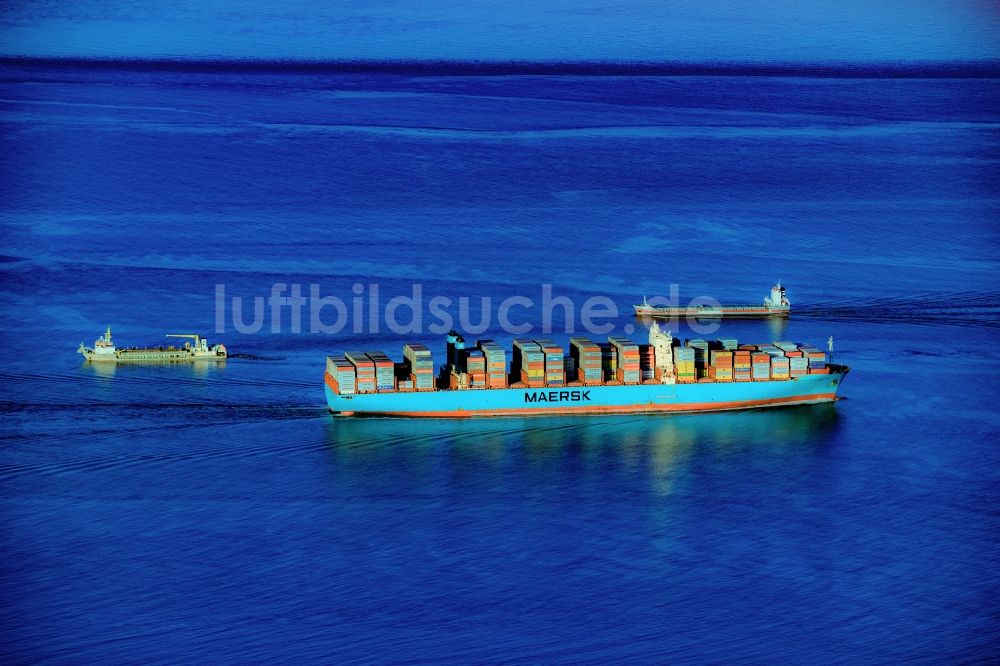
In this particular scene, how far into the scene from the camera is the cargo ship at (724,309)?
92750mm

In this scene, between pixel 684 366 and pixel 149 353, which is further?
pixel 149 353

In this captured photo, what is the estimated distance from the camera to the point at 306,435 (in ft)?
236

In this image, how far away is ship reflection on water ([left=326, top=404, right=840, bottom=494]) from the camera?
221 feet

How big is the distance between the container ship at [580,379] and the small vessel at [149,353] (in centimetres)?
729

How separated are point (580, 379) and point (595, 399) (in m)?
1.40

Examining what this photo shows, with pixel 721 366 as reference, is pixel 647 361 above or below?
above

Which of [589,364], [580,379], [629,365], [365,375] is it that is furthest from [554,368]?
[365,375]

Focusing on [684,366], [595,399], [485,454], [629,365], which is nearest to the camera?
[485,454]

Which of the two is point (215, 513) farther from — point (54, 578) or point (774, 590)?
point (774, 590)

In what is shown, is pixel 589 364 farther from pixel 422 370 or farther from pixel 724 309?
pixel 724 309

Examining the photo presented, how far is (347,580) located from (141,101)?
150 metres

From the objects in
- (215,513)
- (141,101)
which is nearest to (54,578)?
(215,513)

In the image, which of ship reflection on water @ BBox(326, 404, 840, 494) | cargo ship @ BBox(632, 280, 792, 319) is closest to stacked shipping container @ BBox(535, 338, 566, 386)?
ship reflection on water @ BBox(326, 404, 840, 494)

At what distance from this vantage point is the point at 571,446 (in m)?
71.9
